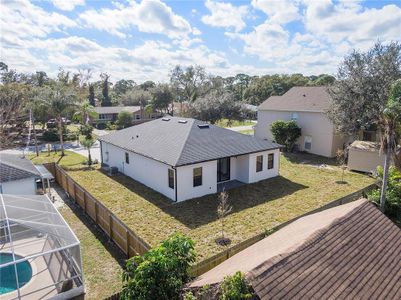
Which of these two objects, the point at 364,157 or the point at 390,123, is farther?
the point at 364,157

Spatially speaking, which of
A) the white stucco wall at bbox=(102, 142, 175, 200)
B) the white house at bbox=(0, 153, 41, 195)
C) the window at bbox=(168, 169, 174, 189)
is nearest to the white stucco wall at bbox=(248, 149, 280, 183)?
the window at bbox=(168, 169, 174, 189)

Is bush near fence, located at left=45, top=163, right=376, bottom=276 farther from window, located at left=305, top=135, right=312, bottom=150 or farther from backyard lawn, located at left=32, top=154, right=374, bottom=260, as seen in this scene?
window, located at left=305, top=135, right=312, bottom=150

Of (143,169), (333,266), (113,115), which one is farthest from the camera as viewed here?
(113,115)

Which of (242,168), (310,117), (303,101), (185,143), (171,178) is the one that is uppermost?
(303,101)

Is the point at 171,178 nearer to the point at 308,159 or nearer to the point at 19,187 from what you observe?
the point at 19,187

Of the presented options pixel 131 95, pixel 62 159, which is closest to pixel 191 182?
pixel 62 159

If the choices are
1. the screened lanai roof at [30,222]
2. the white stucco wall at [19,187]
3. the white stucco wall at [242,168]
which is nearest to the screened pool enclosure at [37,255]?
the screened lanai roof at [30,222]

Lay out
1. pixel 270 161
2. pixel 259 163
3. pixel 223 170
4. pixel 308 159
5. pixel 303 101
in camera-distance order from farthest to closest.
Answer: pixel 303 101, pixel 308 159, pixel 270 161, pixel 223 170, pixel 259 163

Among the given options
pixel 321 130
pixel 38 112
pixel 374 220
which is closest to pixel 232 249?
pixel 374 220
